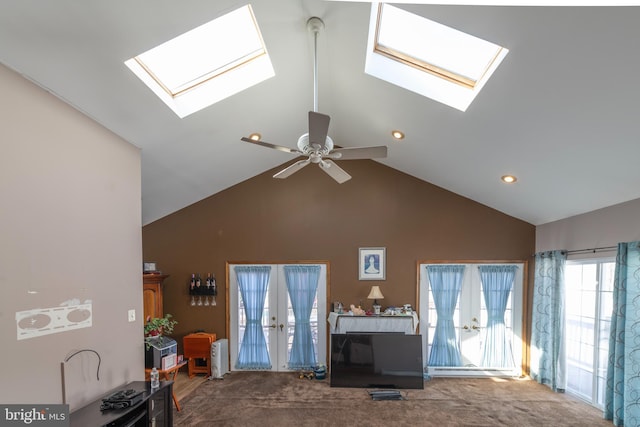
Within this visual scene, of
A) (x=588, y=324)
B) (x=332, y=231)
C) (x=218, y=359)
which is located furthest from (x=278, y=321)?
(x=588, y=324)

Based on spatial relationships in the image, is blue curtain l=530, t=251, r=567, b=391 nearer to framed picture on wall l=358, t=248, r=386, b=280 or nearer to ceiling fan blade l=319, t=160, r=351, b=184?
framed picture on wall l=358, t=248, r=386, b=280

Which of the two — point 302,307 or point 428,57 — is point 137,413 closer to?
point 302,307

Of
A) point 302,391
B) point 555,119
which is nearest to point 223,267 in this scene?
point 302,391

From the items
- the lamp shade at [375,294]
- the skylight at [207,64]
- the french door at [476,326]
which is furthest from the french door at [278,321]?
the skylight at [207,64]

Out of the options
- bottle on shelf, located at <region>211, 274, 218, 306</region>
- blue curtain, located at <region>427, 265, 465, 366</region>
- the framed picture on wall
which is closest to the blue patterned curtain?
the framed picture on wall

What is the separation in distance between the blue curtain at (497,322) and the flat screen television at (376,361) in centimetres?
138

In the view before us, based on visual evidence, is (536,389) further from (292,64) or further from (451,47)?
(292,64)

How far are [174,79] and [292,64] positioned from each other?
1.24 meters

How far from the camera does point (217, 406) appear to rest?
15.2 feet

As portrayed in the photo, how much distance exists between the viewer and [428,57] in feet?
11.3

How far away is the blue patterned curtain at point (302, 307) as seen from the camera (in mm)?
5984

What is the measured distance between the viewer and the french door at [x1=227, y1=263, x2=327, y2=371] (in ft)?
19.7

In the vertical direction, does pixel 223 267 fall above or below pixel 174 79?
below

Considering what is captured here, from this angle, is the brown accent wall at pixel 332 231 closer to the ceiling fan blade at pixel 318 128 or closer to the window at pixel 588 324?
the window at pixel 588 324
